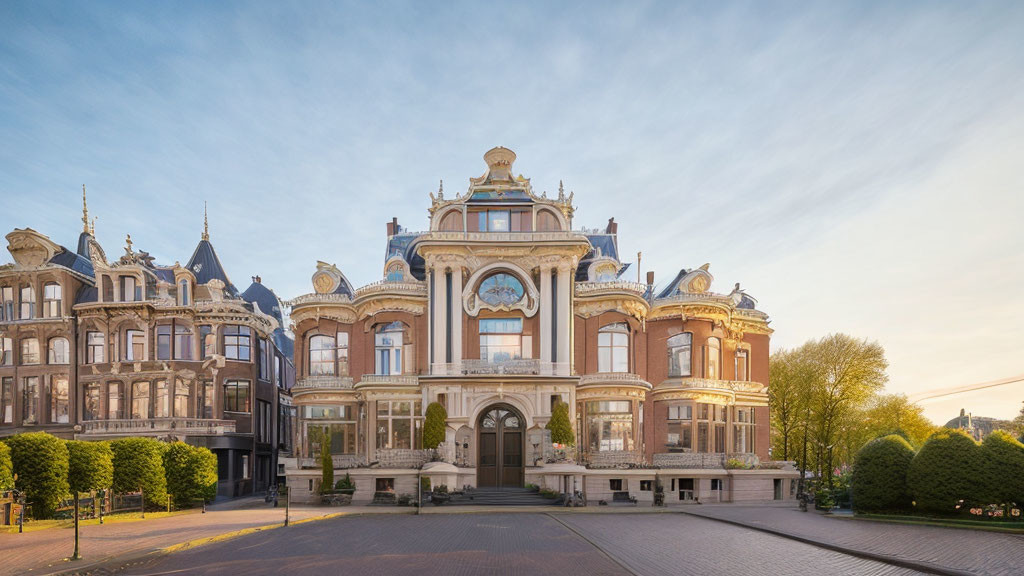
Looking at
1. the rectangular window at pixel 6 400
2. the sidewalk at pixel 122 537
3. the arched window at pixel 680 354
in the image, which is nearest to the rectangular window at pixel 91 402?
the rectangular window at pixel 6 400

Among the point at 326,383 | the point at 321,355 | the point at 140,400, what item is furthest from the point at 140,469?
the point at 140,400

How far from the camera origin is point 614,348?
40.8 metres

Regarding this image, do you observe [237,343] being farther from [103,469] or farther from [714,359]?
[714,359]

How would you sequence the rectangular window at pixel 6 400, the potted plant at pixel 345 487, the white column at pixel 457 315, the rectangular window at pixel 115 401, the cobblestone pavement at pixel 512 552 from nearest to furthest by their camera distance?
1. the cobblestone pavement at pixel 512 552
2. the potted plant at pixel 345 487
3. the white column at pixel 457 315
4. the rectangular window at pixel 115 401
5. the rectangular window at pixel 6 400

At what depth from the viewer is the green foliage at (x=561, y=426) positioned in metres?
35.3

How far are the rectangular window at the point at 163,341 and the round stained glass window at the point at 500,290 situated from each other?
19.9 m

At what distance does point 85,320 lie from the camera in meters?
43.7

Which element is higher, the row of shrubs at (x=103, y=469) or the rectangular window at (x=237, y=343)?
the rectangular window at (x=237, y=343)

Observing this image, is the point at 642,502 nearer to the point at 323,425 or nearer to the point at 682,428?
the point at 682,428

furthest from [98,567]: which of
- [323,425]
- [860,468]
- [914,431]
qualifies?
[914,431]

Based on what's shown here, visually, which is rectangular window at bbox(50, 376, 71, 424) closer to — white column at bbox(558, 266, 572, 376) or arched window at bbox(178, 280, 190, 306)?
arched window at bbox(178, 280, 190, 306)

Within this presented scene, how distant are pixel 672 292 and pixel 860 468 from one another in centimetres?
Result: 1638

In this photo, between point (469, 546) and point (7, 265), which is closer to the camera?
point (469, 546)

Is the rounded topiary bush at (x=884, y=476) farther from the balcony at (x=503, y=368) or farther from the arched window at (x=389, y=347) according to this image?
the arched window at (x=389, y=347)
